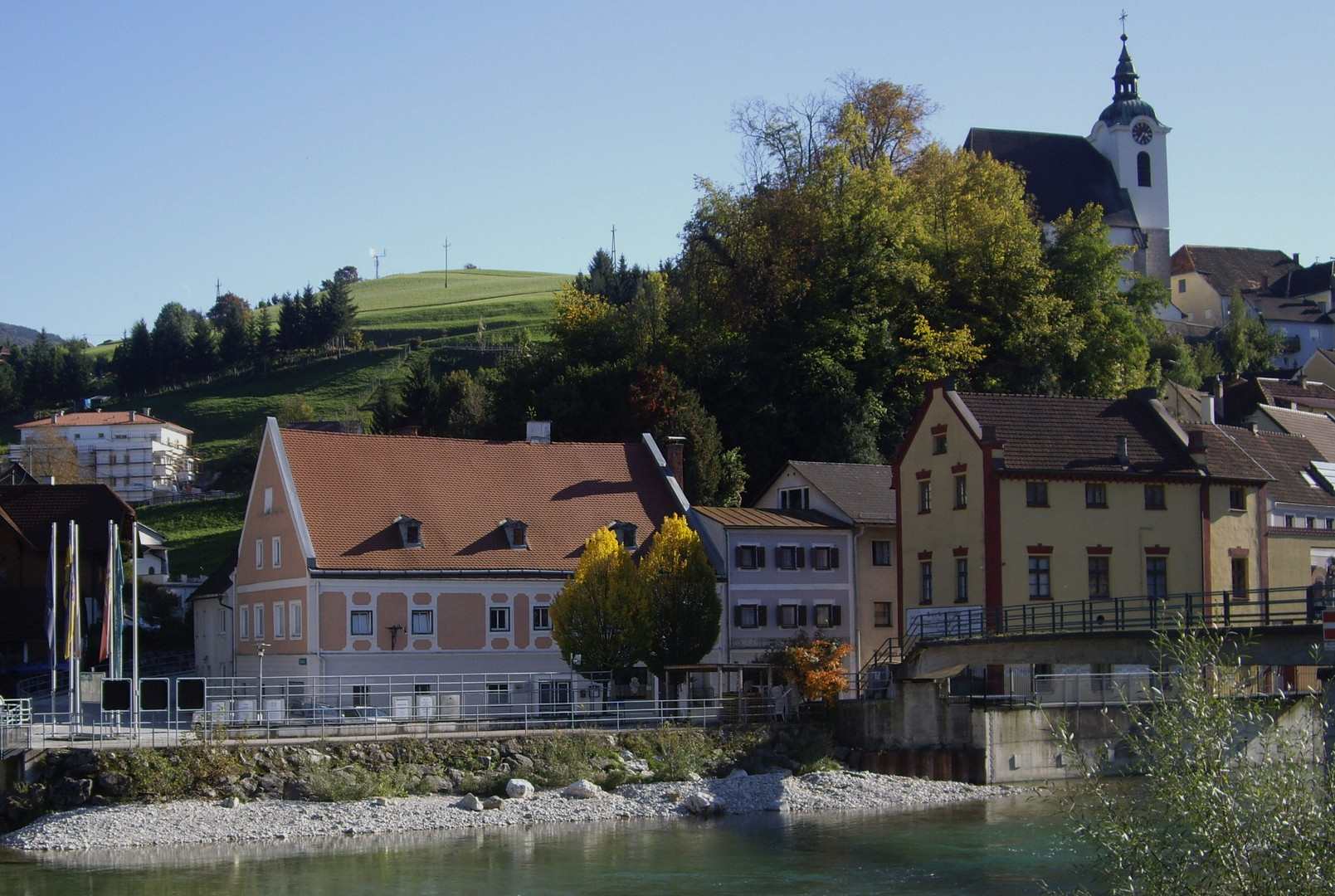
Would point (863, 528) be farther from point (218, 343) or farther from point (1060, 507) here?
→ point (218, 343)

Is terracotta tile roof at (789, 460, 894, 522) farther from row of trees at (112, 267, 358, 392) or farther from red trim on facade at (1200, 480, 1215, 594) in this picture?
row of trees at (112, 267, 358, 392)

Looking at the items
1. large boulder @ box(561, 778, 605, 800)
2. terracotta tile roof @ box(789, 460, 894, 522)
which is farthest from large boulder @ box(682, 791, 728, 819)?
terracotta tile roof @ box(789, 460, 894, 522)

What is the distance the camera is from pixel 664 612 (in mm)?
48156

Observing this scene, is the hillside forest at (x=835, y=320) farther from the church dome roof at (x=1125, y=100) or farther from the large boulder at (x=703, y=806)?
the church dome roof at (x=1125, y=100)

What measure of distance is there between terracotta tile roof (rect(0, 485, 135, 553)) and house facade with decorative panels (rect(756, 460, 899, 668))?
27.2 m

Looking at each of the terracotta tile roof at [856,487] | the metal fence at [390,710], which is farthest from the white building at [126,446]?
the metal fence at [390,710]

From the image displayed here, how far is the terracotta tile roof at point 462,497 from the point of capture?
166ft

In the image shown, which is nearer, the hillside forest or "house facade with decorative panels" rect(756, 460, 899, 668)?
"house facade with decorative panels" rect(756, 460, 899, 668)

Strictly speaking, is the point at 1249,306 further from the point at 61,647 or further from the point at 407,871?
the point at 407,871

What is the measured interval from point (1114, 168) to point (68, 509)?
9165cm

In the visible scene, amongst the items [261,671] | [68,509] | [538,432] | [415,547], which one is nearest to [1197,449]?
[538,432]

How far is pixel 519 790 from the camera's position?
40.4 metres

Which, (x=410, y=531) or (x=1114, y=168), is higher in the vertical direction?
(x=1114, y=168)

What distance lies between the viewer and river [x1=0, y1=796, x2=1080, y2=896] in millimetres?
29703
